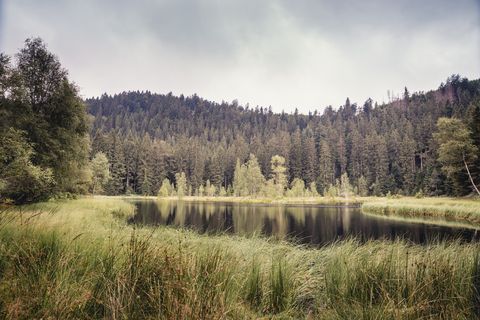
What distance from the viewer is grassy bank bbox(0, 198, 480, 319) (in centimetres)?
329

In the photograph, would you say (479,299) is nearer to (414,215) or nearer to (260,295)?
(260,295)

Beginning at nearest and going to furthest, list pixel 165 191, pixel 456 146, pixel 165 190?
1. pixel 456 146
2. pixel 165 191
3. pixel 165 190

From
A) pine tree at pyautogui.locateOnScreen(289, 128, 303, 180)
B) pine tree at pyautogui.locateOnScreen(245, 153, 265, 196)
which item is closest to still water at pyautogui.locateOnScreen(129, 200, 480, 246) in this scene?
pine tree at pyautogui.locateOnScreen(245, 153, 265, 196)

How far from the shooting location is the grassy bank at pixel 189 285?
3.29 m

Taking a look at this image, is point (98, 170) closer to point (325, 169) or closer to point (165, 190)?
point (165, 190)

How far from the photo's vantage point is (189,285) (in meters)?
3.54

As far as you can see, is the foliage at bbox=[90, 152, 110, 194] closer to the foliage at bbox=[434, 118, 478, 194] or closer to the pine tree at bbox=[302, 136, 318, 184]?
the foliage at bbox=[434, 118, 478, 194]

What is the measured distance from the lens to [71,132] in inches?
913

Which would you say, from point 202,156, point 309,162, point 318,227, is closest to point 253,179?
point 309,162

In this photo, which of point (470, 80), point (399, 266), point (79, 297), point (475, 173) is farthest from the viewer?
point (470, 80)

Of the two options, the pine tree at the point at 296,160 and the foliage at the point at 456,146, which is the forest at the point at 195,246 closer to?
the foliage at the point at 456,146

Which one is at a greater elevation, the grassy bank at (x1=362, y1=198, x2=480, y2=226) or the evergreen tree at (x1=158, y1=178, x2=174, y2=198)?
the evergreen tree at (x1=158, y1=178, x2=174, y2=198)

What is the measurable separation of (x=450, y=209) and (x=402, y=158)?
70320 millimetres

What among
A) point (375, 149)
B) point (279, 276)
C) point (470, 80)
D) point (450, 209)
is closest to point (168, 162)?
point (375, 149)
